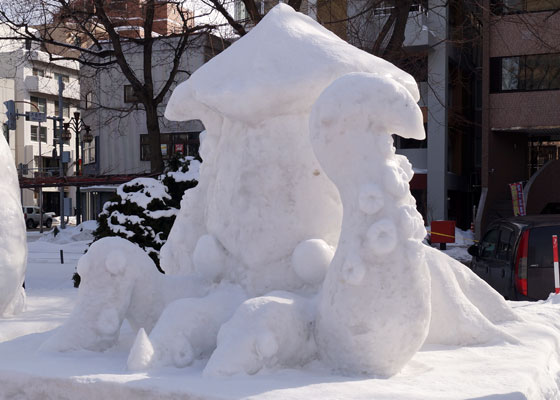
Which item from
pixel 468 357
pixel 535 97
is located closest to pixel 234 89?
pixel 468 357

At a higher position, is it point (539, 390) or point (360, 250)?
point (360, 250)

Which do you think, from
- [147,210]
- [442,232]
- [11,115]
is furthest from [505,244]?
[11,115]

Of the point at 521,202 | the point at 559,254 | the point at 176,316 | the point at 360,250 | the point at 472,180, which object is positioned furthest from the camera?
the point at 472,180

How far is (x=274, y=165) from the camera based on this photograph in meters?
3.45

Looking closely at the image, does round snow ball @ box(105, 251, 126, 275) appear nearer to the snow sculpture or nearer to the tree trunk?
the snow sculpture

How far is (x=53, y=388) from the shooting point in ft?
9.45

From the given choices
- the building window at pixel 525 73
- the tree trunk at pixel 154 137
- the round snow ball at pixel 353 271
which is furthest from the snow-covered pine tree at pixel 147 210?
the building window at pixel 525 73

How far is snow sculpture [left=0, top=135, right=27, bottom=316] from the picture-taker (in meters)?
6.26

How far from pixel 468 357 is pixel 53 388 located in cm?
190

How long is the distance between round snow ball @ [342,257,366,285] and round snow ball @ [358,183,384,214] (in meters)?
0.21

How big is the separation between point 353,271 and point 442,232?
15545mm

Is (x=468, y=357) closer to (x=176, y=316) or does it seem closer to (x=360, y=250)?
(x=360, y=250)

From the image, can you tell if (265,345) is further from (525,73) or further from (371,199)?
(525,73)

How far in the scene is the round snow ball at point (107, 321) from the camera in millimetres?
3281
